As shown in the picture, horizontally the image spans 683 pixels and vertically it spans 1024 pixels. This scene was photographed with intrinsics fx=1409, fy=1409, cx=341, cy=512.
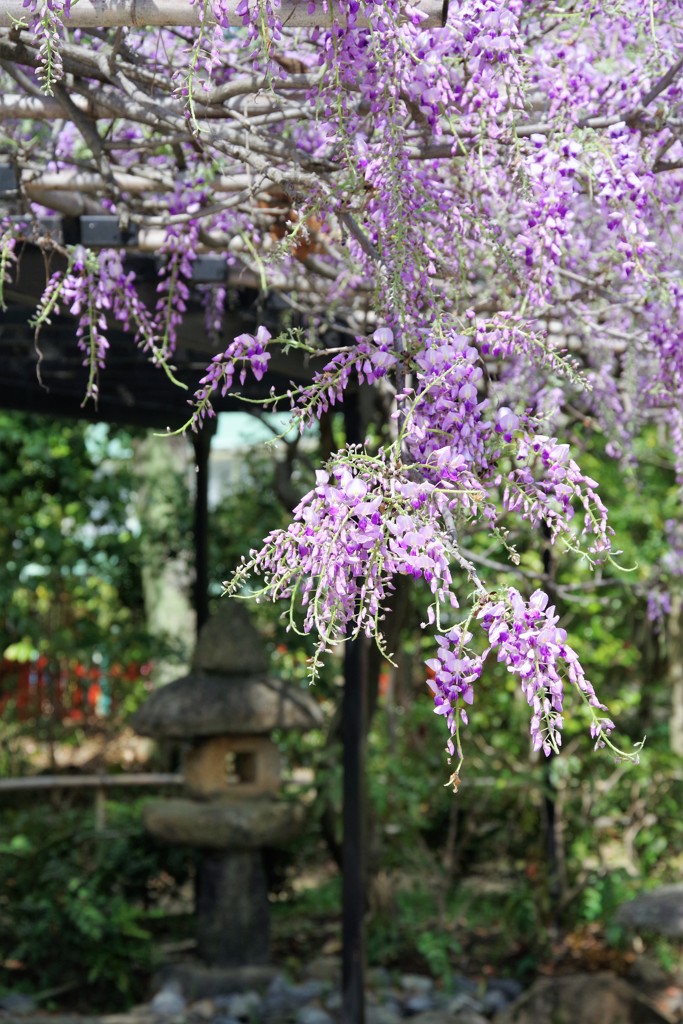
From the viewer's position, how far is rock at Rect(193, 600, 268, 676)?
5570 millimetres

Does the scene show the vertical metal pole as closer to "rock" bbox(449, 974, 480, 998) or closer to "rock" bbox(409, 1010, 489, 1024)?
"rock" bbox(409, 1010, 489, 1024)

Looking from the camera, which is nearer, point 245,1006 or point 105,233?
point 105,233

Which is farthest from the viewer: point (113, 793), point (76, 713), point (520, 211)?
point (76, 713)

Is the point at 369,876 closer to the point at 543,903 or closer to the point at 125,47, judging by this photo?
the point at 543,903

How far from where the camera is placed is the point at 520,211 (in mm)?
3283

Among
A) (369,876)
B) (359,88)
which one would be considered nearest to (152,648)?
(369,876)

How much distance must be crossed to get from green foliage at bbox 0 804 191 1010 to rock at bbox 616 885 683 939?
182 centimetres

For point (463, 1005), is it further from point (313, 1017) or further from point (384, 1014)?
point (313, 1017)

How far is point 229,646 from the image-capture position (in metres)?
5.57

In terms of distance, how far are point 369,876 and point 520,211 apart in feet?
10.9

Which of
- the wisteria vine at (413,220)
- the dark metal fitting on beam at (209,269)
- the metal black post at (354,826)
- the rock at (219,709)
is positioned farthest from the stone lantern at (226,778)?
the dark metal fitting on beam at (209,269)

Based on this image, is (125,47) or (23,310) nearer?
(125,47)

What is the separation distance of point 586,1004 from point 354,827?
1000 millimetres

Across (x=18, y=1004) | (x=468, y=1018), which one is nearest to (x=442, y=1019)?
(x=468, y=1018)
